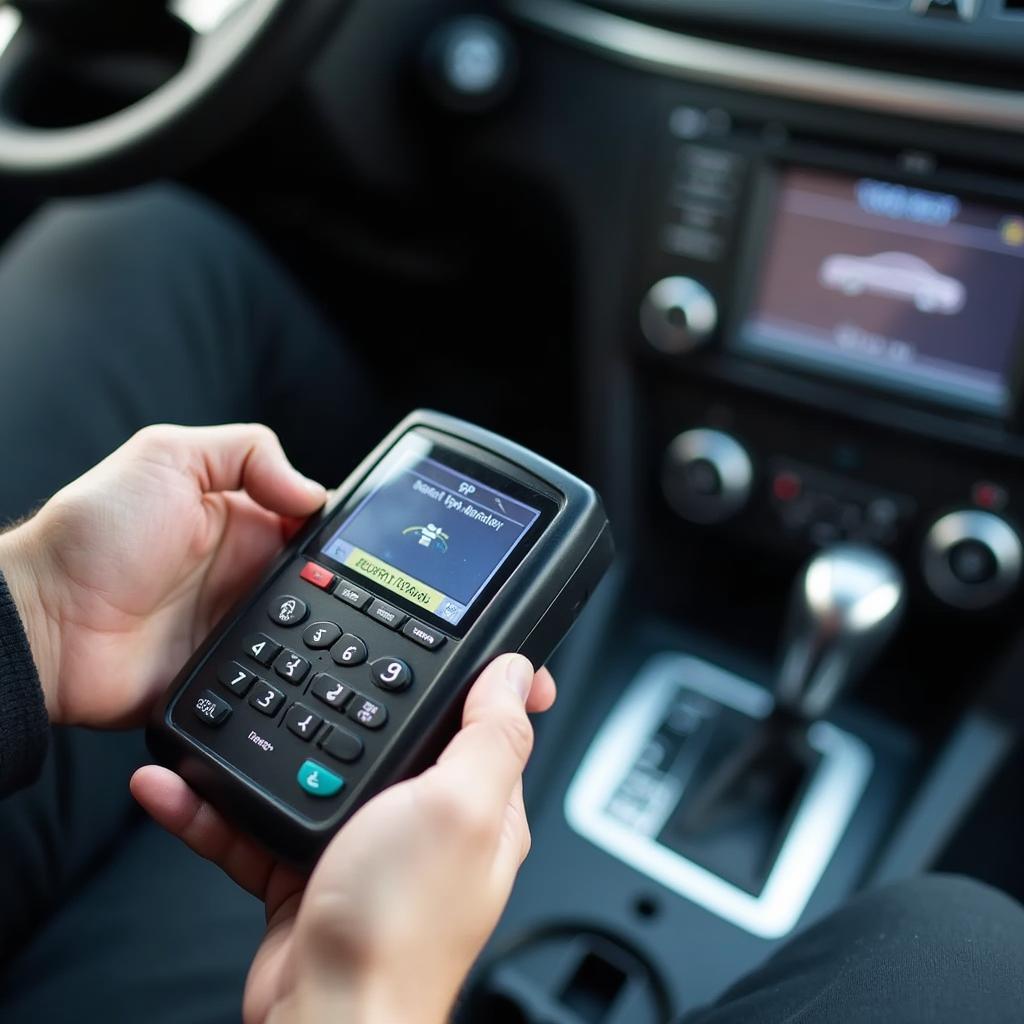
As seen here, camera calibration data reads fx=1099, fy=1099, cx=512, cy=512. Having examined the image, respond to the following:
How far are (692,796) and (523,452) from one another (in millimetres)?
394

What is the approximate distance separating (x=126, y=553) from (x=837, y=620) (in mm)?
471

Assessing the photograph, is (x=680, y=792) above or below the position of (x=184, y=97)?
below

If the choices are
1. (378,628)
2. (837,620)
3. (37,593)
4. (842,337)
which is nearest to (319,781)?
(378,628)

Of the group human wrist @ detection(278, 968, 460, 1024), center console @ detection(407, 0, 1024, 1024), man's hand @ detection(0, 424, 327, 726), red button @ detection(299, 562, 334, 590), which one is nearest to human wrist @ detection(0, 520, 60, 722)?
man's hand @ detection(0, 424, 327, 726)

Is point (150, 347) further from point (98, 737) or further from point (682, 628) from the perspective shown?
point (682, 628)

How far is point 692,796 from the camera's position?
868mm

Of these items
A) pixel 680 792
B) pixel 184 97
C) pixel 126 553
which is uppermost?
pixel 184 97

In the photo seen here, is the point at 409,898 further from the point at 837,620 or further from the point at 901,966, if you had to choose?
the point at 837,620

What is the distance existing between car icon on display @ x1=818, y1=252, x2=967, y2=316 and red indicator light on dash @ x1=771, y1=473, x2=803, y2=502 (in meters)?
0.16

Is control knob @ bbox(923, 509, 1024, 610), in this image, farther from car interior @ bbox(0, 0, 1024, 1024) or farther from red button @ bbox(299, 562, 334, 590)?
red button @ bbox(299, 562, 334, 590)

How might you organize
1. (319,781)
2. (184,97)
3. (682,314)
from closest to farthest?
1. (319,781)
2. (184,97)
3. (682,314)

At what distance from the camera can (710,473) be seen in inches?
35.2

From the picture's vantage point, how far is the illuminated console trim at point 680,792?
80cm

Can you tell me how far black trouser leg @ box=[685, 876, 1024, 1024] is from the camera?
501 mm
